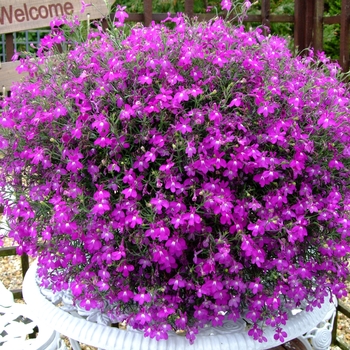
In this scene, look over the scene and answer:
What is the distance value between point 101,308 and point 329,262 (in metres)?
0.51

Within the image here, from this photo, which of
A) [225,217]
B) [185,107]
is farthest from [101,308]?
[185,107]

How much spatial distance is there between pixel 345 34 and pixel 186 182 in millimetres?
1763

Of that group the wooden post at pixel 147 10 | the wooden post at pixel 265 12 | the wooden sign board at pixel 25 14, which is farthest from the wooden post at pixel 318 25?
the wooden sign board at pixel 25 14

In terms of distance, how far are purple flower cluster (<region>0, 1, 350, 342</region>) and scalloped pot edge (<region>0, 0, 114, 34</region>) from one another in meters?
0.92

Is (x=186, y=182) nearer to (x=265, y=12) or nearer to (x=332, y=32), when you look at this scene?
(x=265, y=12)

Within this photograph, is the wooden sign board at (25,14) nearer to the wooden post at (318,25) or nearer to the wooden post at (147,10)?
the wooden post at (147,10)

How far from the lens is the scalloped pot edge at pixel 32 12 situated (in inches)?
75.9

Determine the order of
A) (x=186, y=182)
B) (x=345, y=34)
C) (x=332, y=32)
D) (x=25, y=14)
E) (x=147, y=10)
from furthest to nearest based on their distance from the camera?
(x=332, y=32) < (x=345, y=34) < (x=147, y=10) < (x=25, y=14) < (x=186, y=182)

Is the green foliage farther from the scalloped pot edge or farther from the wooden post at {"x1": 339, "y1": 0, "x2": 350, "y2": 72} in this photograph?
the scalloped pot edge

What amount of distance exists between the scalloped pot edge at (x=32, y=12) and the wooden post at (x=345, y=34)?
3.80 feet

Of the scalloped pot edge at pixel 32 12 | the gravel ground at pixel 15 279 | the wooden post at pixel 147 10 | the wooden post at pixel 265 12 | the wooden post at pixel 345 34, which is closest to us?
the scalloped pot edge at pixel 32 12

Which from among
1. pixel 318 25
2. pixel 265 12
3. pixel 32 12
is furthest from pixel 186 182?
pixel 318 25

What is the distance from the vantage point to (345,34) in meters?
2.40

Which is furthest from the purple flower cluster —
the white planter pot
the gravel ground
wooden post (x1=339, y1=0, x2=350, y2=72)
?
the gravel ground
